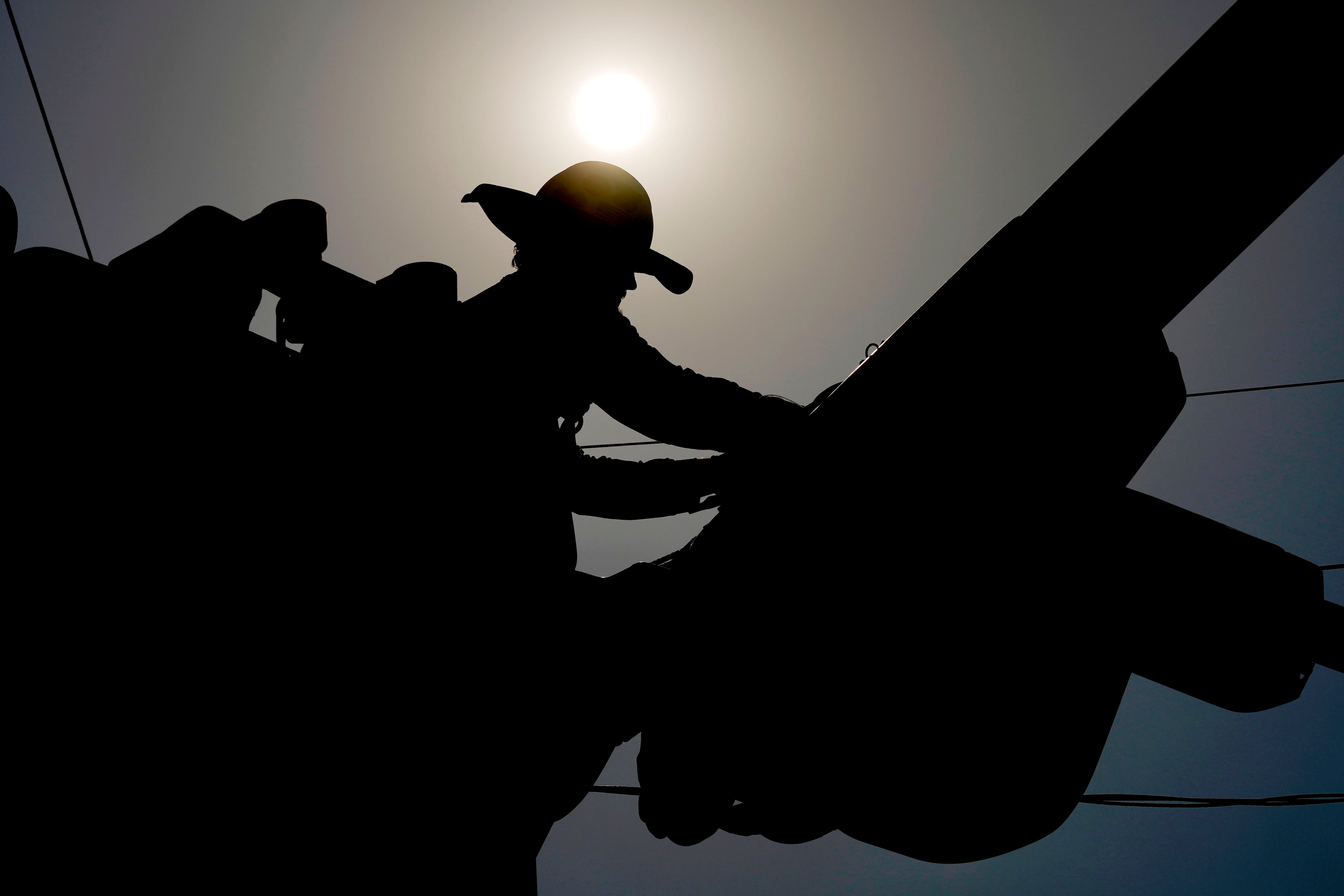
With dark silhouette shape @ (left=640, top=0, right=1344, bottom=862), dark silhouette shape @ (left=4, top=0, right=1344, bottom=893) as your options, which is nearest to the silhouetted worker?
dark silhouette shape @ (left=4, top=0, right=1344, bottom=893)

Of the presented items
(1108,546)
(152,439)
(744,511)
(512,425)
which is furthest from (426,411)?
(1108,546)

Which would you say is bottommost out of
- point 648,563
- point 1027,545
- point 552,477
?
point 1027,545

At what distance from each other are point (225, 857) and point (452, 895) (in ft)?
2.29

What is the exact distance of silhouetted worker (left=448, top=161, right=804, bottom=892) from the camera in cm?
237

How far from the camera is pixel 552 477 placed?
2.72m

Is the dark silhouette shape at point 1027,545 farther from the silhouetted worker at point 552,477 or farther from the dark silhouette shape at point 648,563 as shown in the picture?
the silhouetted worker at point 552,477

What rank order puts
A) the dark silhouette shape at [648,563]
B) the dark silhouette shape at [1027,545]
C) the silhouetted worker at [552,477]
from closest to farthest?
the dark silhouette shape at [1027,545] < the dark silhouette shape at [648,563] < the silhouetted worker at [552,477]

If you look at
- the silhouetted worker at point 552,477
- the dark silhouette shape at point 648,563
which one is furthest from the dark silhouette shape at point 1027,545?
the silhouetted worker at point 552,477

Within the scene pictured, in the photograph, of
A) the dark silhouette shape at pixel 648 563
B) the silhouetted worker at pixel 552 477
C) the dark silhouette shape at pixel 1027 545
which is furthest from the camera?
the silhouetted worker at pixel 552 477

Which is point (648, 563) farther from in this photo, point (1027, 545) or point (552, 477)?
point (1027, 545)

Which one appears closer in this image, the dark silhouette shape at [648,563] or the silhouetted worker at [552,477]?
the dark silhouette shape at [648,563]

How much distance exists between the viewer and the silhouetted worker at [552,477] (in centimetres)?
237

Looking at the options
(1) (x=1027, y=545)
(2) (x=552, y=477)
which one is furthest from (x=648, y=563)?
(1) (x=1027, y=545)

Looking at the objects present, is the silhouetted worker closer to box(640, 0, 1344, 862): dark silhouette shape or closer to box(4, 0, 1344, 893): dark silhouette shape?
box(4, 0, 1344, 893): dark silhouette shape
